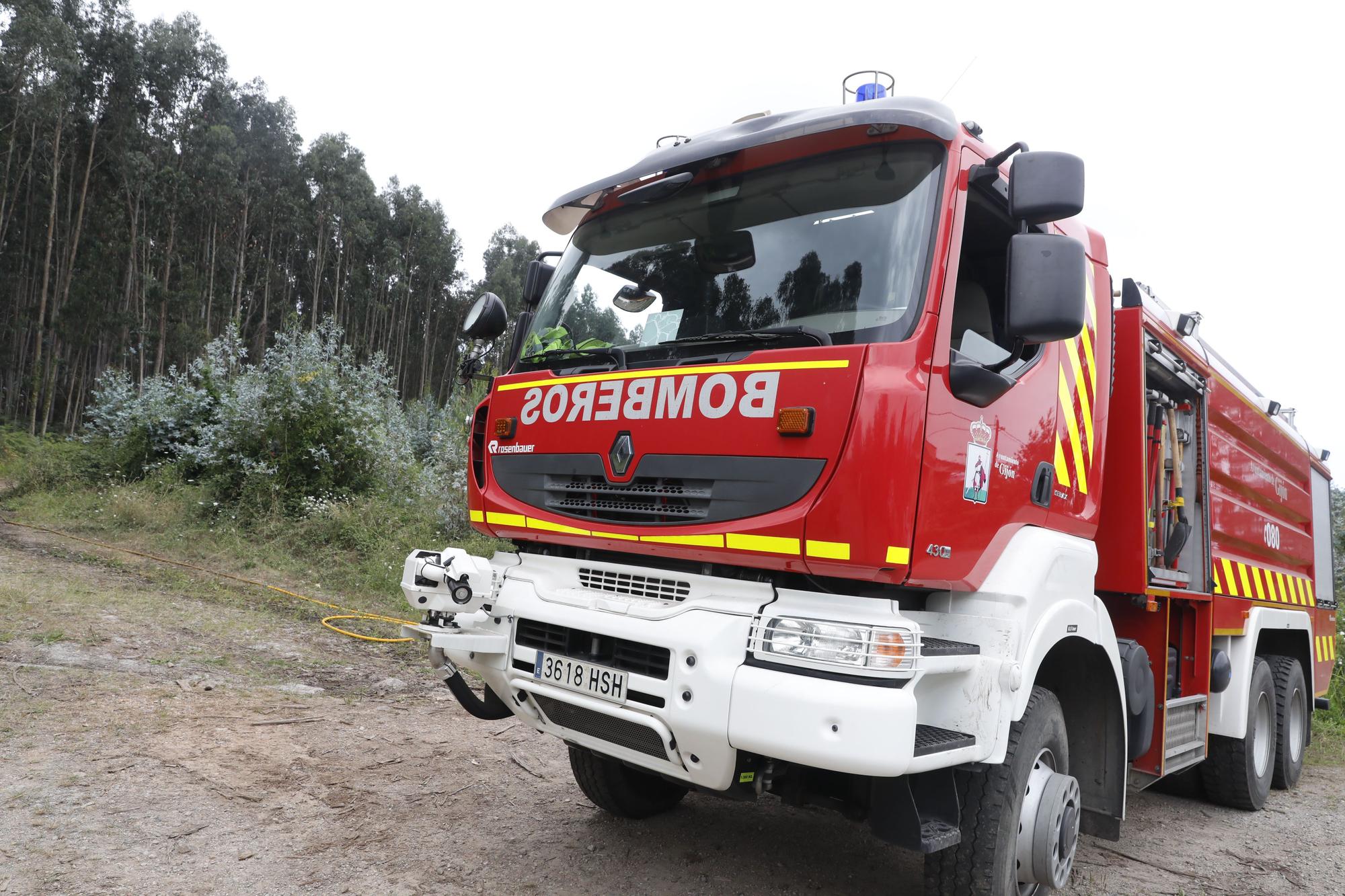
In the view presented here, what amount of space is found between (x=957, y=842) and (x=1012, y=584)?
2.58 ft

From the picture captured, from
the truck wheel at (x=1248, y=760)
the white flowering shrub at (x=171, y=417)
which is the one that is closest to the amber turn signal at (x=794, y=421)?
the truck wheel at (x=1248, y=760)

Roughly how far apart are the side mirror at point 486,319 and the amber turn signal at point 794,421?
1.62 metres


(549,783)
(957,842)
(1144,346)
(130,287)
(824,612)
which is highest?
(130,287)

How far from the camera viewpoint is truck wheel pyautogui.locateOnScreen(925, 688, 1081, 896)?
8.45ft

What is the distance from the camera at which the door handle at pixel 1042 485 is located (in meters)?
2.89

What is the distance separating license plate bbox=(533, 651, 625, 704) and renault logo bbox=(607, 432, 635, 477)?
0.64 meters

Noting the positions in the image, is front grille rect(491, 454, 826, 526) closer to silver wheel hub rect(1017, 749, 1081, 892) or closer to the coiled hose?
the coiled hose

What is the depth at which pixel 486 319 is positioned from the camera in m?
3.68

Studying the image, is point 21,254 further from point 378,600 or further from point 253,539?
point 378,600

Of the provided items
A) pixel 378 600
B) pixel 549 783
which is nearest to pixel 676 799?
pixel 549 783

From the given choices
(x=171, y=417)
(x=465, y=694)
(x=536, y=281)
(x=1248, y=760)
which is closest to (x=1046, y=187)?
(x=536, y=281)

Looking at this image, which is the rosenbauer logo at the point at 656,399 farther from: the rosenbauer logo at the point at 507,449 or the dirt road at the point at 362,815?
the dirt road at the point at 362,815

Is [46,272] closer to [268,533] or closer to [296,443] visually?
[296,443]

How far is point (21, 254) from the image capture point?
1152 inches
